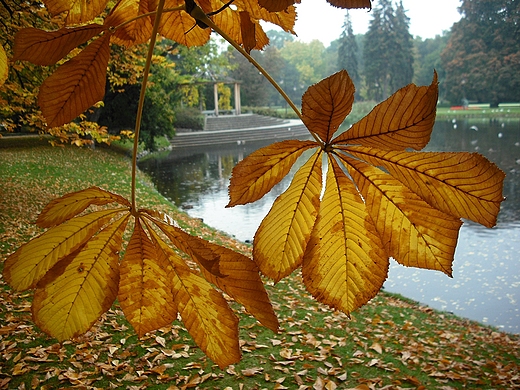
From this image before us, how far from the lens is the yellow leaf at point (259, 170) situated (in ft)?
0.80

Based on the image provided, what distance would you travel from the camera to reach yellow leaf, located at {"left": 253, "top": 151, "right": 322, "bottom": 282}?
0.76ft

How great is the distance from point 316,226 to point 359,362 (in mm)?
3108

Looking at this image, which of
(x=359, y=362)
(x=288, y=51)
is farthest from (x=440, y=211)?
(x=288, y=51)

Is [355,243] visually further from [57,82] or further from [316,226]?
[57,82]

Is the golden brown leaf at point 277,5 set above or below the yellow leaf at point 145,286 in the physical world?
above

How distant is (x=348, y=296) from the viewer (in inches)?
9.0

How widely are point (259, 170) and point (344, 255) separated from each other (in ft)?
0.22

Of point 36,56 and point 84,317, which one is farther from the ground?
point 36,56

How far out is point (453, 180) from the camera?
0.22m

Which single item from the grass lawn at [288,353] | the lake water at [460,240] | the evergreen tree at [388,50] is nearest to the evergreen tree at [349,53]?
the evergreen tree at [388,50]

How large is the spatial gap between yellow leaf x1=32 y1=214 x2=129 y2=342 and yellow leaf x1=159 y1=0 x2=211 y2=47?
0.20 metres

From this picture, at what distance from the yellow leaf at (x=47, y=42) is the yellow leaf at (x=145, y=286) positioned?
133 mm

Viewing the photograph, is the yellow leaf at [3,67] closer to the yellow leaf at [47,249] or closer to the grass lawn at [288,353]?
the yellow leaf at [47,249]

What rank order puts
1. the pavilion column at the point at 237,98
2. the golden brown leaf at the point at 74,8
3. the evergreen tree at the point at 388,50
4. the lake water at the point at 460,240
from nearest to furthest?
the golden brown leaf at the point at 74,8 → the lake water at the point at 460,240 → the evergreen tree at the point at 388,50 → the pavilion column at the point at 237,98
